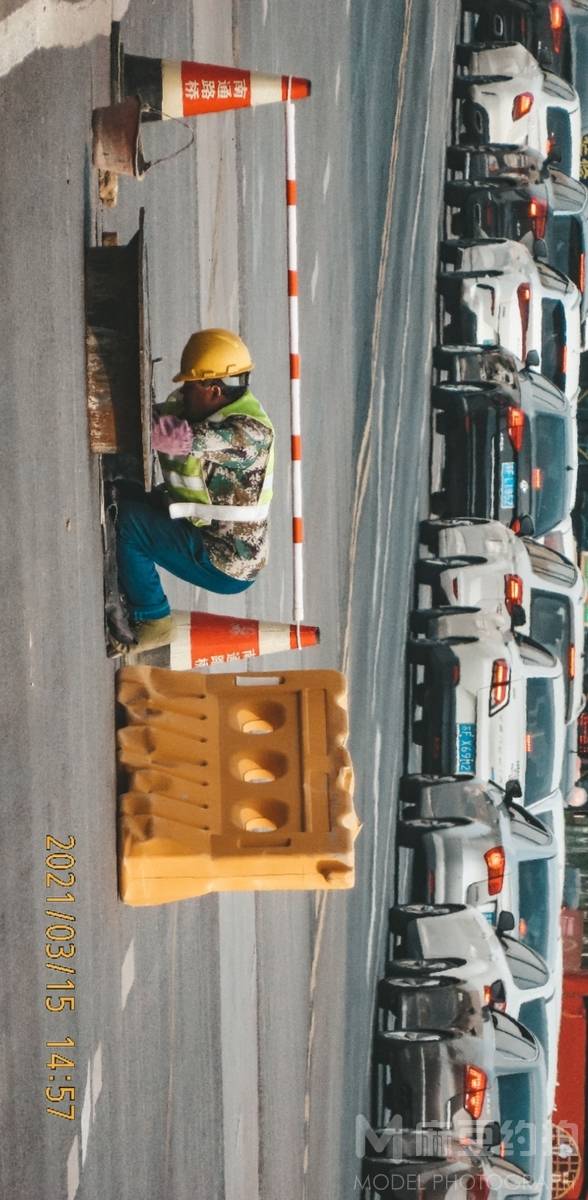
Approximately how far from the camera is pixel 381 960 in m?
15.1

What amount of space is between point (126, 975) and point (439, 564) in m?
9.16

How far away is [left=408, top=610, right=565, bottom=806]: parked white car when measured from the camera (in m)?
16.2

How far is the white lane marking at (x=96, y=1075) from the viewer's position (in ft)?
26.9

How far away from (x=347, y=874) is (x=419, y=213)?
39.8 feet

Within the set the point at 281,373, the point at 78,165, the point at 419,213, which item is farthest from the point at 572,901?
the point at 78,165

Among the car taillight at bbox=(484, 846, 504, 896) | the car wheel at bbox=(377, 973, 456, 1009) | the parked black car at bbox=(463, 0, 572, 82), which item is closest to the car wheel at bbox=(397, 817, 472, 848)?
the car taillight at bbox=(484, 846, 504, 896)

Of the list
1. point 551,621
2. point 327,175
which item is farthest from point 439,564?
point 327,175

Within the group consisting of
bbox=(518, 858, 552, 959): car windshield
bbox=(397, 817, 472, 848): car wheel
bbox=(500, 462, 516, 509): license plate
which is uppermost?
bbox=(500, 462, 516, 509): license plate

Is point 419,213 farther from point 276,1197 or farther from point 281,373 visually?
point 276,1197

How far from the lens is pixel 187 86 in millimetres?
8938

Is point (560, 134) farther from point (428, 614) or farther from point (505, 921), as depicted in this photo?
point (505, 921)

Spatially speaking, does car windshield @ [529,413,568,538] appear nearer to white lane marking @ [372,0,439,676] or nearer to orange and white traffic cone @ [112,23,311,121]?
white lane marking @ [372,0,439,676]

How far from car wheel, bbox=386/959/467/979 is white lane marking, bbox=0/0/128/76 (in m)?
8.79

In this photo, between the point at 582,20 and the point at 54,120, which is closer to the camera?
the point at 54,120
